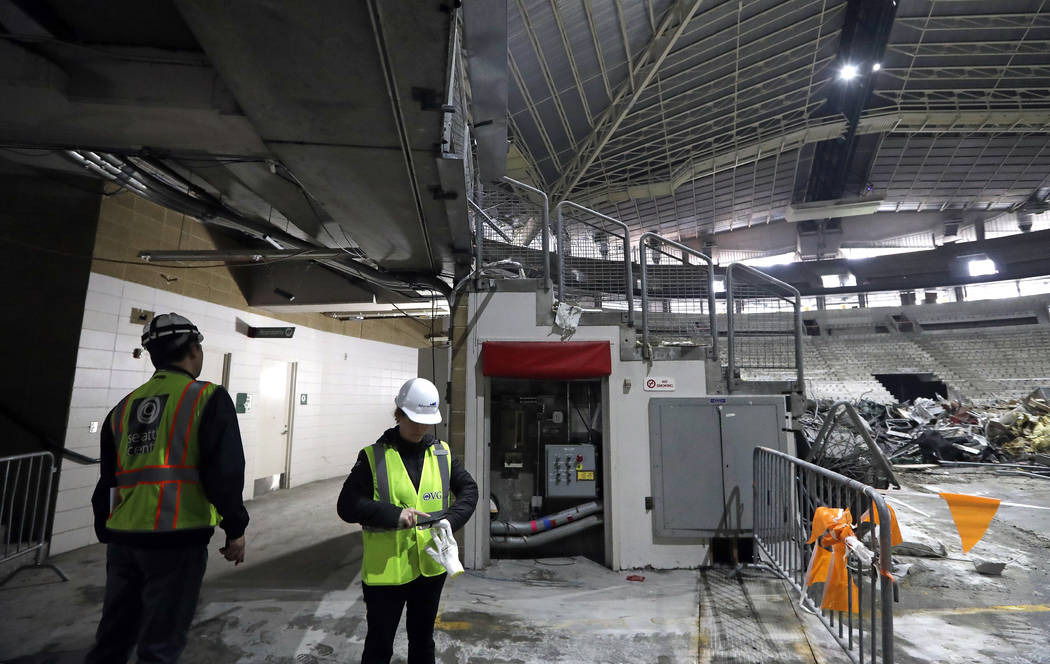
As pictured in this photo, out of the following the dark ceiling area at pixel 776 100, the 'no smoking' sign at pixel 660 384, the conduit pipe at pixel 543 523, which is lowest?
the conduit pipe at pixel 543 523

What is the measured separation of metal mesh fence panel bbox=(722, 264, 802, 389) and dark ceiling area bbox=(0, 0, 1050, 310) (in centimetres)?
289

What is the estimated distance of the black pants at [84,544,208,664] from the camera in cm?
170

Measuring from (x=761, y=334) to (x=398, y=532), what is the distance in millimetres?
4869

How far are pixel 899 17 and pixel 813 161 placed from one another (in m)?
6.98

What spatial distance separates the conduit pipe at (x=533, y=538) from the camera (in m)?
4.66

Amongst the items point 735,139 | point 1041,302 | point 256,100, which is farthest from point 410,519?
point 1041,302

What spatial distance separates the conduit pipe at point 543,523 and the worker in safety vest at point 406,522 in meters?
2.66

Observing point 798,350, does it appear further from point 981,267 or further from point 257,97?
point 981,267

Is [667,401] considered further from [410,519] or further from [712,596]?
[410,519]

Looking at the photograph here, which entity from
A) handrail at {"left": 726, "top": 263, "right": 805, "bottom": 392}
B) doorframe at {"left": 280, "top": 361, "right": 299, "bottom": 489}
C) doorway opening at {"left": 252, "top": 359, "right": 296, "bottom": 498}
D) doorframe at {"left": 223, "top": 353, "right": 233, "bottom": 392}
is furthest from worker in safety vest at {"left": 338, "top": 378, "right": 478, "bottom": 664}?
doorframe at {"left": 280, "top": 361, "right": 299, "bottom": 489}

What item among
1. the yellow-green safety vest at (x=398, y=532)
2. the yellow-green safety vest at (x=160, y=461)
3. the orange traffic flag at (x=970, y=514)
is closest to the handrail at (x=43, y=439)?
the yellow-green safety vest at (x=160, y=461)

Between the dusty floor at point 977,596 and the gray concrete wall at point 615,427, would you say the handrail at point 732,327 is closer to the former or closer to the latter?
the gray concrete wall at point 615,427

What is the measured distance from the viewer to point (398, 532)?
1.96 metres

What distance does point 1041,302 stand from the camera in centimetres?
1919
